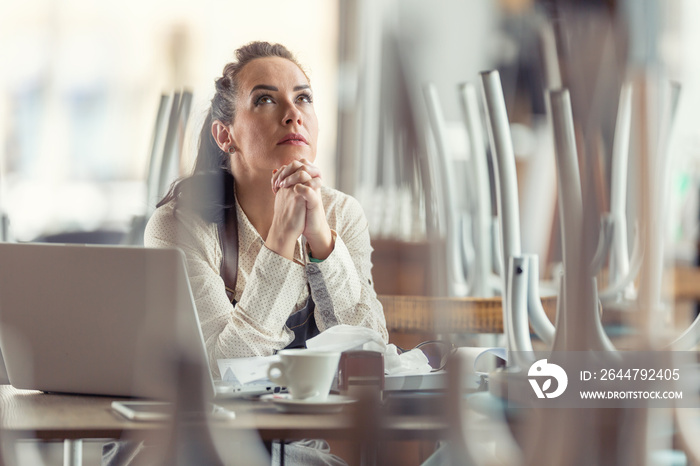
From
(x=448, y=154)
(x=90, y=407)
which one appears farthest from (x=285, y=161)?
(x=90, y=407)

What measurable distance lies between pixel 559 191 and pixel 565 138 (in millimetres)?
26

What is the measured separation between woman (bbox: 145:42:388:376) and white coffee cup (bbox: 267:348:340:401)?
18 centimetres

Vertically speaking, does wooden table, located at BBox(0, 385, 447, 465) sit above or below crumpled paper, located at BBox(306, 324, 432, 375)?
below

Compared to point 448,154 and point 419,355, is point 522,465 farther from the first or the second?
point 448,154

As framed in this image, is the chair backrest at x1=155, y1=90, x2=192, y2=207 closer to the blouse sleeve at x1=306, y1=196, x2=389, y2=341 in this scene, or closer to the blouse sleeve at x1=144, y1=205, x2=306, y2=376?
the blouse sleeve at x1=144, y1=205, x2=306, y2=376

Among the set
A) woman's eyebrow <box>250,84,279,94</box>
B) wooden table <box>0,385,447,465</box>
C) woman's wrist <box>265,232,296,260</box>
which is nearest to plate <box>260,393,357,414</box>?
wooden table <box>0,385,447,465</box>

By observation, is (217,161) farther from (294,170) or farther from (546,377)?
(546,377)

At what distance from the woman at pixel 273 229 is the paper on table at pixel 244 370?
0.09 metres

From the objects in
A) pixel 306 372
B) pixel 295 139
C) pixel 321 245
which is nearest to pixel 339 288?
pixel 321 245

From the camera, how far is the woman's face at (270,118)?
2.22 ft

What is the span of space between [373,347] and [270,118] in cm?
33

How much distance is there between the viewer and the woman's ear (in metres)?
0.76

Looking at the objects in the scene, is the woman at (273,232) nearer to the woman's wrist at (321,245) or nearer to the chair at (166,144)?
the woman's wrist at (321,245)

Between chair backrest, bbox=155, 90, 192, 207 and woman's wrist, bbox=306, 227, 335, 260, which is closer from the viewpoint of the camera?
chair backrest, bbox=155, 90, 192, 207
